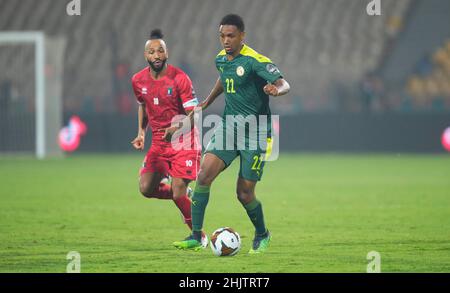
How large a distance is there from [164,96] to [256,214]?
5.44ft

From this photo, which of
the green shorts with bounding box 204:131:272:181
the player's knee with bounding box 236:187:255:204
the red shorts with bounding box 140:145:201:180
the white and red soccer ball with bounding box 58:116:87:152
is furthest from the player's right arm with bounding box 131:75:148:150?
the white and red soccer ball with bounding box 58:116:87:152

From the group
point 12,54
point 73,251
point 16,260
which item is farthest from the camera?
point 12,54

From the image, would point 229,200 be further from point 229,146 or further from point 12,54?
point 12,54

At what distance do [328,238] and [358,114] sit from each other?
654 inches

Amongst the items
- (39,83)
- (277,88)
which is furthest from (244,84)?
(39,83)

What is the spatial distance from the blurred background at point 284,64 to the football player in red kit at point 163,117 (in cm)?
1634

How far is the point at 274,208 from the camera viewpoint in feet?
45.8

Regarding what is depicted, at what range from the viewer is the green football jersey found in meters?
9.27

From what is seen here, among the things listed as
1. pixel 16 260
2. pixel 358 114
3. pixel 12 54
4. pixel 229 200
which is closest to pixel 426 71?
pixel 358 114

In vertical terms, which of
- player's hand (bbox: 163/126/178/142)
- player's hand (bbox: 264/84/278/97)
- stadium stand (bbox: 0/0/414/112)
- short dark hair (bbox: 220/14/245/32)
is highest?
stadium stand (bbox: 0/0/414/112)

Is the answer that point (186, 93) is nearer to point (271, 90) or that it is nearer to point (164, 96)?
point (164, 96)

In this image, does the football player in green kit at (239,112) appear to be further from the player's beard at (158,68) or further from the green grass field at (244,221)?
the player's beard at (158,68)

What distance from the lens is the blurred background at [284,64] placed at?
88.4ft

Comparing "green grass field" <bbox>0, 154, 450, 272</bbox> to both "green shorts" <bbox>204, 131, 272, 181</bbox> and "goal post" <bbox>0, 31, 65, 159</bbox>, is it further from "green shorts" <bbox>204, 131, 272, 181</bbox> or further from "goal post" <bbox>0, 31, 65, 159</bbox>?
"goal post" <bbox>0, 31, 65, 159</bbox>
